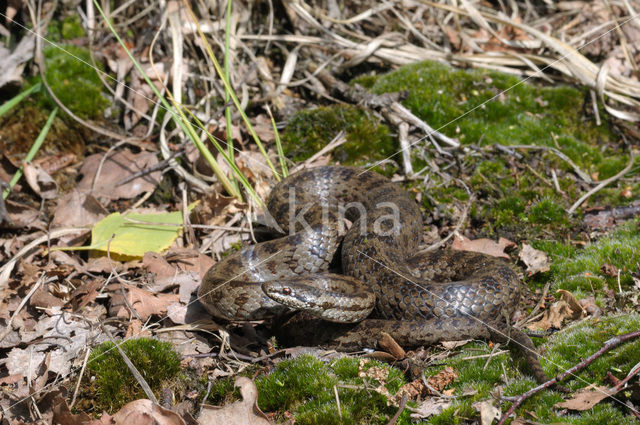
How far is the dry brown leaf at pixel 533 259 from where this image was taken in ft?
19.4

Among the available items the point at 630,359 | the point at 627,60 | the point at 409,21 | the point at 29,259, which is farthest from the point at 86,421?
the point at 627,60

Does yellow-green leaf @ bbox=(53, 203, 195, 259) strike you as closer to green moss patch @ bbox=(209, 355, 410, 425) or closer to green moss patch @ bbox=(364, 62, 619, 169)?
green moss patch @ bbox=(209, 355, 410, 425)

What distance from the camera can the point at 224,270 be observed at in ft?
19.5

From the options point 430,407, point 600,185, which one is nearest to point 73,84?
point 430,407

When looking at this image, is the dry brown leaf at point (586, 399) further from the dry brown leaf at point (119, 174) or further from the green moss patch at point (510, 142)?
Answer: the dry brown leaf at point (119, 174)

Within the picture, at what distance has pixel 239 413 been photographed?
4.06 meters

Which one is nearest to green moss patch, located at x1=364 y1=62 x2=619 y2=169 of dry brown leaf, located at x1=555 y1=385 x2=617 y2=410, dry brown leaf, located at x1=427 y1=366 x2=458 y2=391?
dry brown leaf, located at x1=427 y1=366 x2=458 y2=391

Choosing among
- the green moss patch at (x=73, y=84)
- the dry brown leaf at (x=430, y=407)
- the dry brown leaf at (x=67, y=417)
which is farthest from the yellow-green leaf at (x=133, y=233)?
the dry brown leaf at (x=430, y=407)

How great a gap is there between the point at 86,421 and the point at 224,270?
2.22 metres

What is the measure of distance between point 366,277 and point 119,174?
12.5 ft

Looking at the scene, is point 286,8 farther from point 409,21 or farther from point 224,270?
point 224,270

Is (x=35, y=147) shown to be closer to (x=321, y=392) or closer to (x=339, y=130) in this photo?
(x=339, y=130)

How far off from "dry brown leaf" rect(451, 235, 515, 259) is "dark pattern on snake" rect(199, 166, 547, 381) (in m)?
0.39

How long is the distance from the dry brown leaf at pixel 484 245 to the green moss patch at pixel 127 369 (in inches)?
133
